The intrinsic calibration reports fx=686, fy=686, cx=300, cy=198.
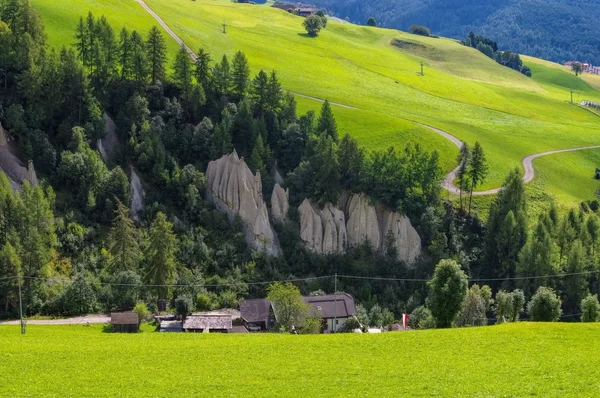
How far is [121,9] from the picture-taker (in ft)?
482

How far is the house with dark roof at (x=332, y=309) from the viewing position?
76.2 metres

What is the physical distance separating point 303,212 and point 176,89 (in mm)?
26509

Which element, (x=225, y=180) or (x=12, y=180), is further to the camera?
(x=225, y=180)

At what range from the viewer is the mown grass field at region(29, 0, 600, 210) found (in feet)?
390

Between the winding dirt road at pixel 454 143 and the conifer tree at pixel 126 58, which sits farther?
the winding dirt road at pixel 454 143

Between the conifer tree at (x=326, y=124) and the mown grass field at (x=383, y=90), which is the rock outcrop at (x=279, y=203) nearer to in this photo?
the conifer tree at (x=326, y=124)

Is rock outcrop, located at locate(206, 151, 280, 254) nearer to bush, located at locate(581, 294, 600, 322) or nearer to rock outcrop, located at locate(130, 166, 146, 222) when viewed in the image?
rock outcrop, located at locate(130, 166, 146, 222)

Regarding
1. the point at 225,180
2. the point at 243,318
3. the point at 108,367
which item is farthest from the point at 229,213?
the point at 108,367

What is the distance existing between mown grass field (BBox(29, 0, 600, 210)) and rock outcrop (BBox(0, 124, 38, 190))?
127 feet

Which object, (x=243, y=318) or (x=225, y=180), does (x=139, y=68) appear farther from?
(x=243, y=318)

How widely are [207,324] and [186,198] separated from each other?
21.2 m

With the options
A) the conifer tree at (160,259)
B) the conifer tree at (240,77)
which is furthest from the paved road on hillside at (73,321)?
the conifer tree at (240,77)

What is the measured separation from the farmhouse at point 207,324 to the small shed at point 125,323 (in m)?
4.85

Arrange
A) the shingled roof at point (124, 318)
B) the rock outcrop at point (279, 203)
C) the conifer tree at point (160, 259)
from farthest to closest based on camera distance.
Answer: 1. the rock outcrop at point (279, 203)
2. the conifer tree at point (160, 259)
3. the shingled roof at point (124, 318)
